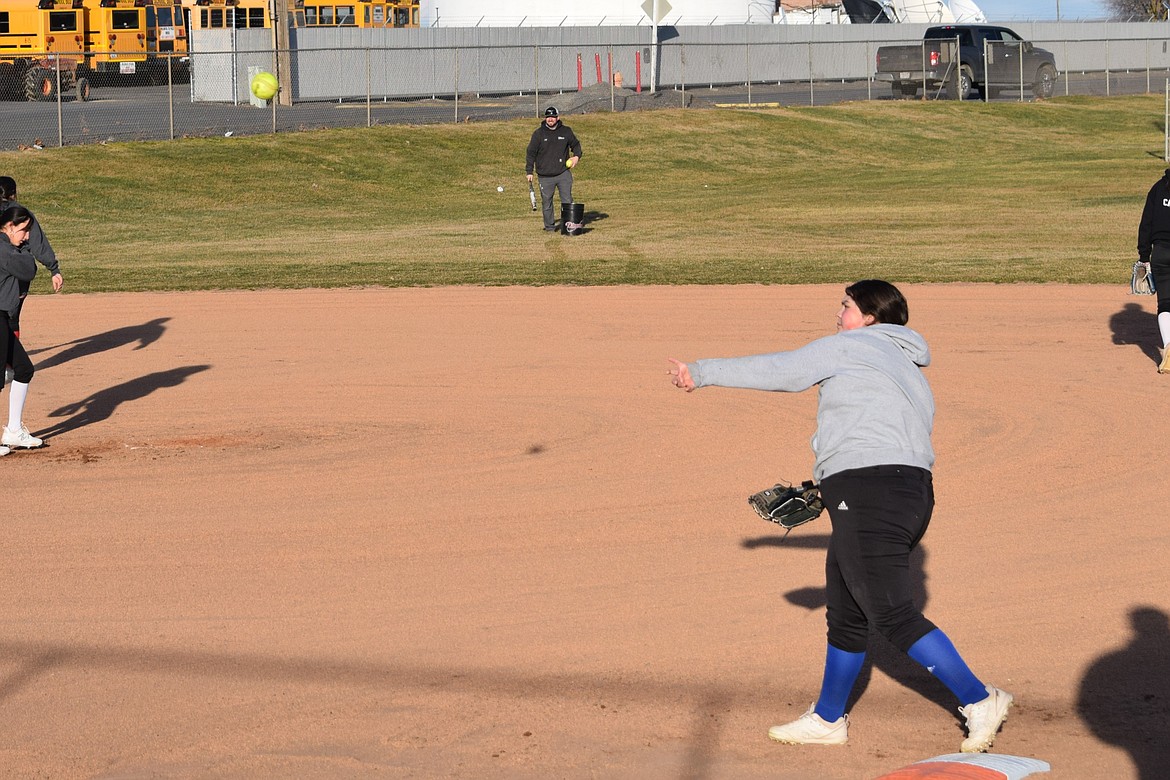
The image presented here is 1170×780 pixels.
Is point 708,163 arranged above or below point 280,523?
above

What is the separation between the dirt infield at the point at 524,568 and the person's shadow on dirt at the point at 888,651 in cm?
3

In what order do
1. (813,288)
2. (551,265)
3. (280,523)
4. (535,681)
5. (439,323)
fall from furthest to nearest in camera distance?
(551,265) → (813,288) → (439,323) → (280,523) → (535,681)

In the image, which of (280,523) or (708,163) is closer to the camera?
(280,523)

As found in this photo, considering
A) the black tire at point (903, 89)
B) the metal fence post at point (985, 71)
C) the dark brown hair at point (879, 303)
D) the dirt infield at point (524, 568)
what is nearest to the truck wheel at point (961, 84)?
the metal fence post at point (985, 71)

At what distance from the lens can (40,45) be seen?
168 feet

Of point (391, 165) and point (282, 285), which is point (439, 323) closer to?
point (282, 285)

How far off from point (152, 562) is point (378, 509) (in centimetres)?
156

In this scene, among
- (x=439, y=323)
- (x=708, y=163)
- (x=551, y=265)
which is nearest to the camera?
(x=439, y=323)

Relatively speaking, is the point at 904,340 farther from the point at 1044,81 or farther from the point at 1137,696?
the point at 1044,81

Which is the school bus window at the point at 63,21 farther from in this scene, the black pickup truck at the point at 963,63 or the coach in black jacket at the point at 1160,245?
the coach in black jacket at the point at 1160,245

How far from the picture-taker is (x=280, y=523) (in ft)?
30.2

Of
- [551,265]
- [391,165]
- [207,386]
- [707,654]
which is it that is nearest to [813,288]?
[551,265]

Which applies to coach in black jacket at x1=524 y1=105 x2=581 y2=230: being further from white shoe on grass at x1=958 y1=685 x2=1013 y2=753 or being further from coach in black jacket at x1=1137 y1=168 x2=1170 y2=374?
white shoe on grass at x1=958 y1=685 x2=1013 y2=753

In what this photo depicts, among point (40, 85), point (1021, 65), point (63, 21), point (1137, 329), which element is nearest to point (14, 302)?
point (1137, 329)
